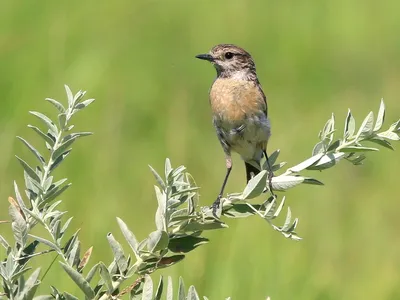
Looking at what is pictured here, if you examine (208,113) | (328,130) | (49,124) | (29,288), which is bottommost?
(208,113)

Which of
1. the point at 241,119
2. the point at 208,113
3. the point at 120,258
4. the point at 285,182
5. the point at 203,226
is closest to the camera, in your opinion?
the point at 120,258

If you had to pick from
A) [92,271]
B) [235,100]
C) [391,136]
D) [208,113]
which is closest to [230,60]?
[235,100]

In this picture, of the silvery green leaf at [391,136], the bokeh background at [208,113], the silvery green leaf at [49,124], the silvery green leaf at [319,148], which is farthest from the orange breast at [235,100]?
the silvery green leaf at [49,124]

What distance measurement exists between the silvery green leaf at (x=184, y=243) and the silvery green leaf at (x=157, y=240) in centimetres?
20

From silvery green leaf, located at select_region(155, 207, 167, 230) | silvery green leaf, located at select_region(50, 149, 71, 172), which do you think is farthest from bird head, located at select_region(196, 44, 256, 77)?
silvery green leaf, located at select_region(155, 207, 167, 230)

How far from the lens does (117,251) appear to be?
2.40 metres

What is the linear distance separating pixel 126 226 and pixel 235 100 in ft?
6.81

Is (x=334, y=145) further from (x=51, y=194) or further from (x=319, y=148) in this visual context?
(x=51, y=194)

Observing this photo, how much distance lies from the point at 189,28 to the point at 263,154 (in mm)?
6846

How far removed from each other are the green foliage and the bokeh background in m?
2.06

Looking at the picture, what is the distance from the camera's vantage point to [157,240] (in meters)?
2.33

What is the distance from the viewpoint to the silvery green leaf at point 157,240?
2.32 metres

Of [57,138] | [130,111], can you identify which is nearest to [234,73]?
[57,138]

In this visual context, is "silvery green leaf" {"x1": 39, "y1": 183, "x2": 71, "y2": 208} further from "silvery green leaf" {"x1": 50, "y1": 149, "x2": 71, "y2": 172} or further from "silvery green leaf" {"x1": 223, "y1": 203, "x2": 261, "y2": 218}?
"silvery green leaf" {"x1": 223, "y1": 203, "x2": 261, "y2": 218}
